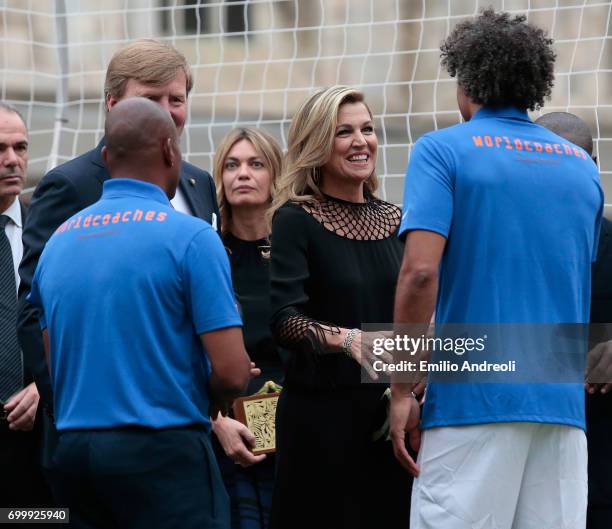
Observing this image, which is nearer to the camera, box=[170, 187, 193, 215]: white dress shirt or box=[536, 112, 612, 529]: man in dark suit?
box=[536, 112, 612, 529]: man in dark suit

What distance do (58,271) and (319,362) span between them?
43.7 inches

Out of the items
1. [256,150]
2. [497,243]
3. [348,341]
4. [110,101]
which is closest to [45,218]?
[110,101]

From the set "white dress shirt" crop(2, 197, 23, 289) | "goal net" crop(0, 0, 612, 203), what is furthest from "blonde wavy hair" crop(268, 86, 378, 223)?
"goal net" crop(0, 0, 612, 203)

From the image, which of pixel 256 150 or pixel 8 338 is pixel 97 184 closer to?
pixel 8 338

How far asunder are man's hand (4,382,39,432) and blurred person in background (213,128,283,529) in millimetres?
640

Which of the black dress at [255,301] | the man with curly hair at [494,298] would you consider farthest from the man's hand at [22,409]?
the man with curly hair at [494,298]

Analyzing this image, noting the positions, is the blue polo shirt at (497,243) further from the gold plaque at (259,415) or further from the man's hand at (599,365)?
the gold plaque at (259,415)

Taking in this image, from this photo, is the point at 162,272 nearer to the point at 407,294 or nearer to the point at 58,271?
the point at 58,271

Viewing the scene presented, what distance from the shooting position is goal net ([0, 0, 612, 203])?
651cm

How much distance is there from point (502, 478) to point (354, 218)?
1230mm

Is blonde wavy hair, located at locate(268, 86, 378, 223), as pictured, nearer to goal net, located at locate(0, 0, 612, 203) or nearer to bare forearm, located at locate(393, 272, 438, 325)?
bare forearm, located at locate(393, 272, 438, 325)

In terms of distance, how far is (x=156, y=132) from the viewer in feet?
10.6

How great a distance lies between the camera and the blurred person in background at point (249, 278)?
15.2ft

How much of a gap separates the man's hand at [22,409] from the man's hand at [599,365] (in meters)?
1.88
